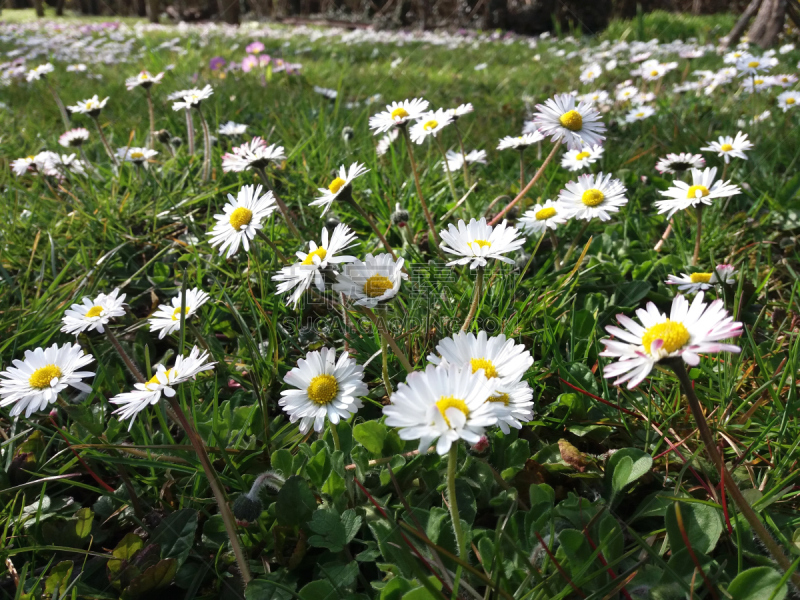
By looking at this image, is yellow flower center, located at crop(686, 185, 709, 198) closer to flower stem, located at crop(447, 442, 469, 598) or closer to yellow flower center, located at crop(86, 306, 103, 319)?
flower stem, located at crop(447, 442, 469, 598)

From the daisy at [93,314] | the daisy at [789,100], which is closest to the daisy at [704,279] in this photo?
the daisy at [93,314]

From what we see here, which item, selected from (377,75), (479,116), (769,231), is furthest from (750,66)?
(377,75)

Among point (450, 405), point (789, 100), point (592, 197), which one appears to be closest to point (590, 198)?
point (592, 197)

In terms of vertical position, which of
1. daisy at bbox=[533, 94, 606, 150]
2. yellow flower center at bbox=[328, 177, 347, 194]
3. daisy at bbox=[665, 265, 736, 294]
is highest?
daisy at bbox=[533, 94, 606, 150]

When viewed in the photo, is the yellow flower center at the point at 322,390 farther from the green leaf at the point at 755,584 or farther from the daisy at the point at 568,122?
the daisy at the point at 568,122

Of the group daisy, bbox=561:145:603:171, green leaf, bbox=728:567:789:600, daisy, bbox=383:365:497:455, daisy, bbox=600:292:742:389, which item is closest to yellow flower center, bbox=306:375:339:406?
daisy, bbox=383:365:497:455

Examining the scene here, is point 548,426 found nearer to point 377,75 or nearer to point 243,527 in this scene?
point 243,527

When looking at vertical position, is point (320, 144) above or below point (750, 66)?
below

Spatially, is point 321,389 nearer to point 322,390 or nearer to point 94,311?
point 322,390
